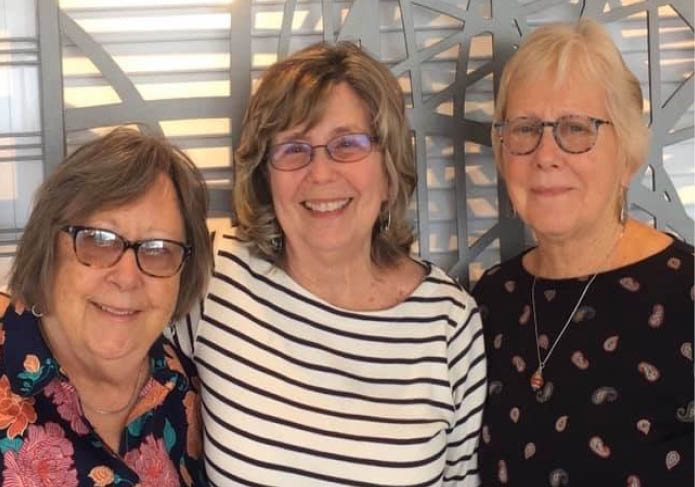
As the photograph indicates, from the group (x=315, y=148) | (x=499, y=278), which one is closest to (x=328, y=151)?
(x=315, y=148)

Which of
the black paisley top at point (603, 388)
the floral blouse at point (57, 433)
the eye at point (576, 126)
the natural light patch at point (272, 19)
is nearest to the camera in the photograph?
the floral blouse at point (57, 433)

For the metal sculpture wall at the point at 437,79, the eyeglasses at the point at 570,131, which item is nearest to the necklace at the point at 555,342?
the eyeglasses at the point at 570,131

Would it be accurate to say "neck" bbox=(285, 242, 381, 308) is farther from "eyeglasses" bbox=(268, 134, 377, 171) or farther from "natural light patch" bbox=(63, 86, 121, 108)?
"natural light patch" bbox=(63, 86, 121, 108)

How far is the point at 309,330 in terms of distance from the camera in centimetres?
184

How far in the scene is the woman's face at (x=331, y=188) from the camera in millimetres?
1777

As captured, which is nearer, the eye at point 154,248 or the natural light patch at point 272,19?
the eye at point 154,248

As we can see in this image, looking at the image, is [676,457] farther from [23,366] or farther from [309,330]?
[23,366]

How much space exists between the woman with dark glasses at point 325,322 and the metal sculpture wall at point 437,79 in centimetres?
30

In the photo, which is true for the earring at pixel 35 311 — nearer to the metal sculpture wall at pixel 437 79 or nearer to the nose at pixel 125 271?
the nose at pixel 125 271

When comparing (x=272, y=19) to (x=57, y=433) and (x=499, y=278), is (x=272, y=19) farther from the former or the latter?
(x=57, y=433)

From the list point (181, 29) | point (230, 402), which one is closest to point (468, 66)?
point (181, 29)

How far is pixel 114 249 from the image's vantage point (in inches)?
60.7

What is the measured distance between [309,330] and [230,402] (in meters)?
0.23

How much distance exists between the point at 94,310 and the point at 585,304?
105 cm
